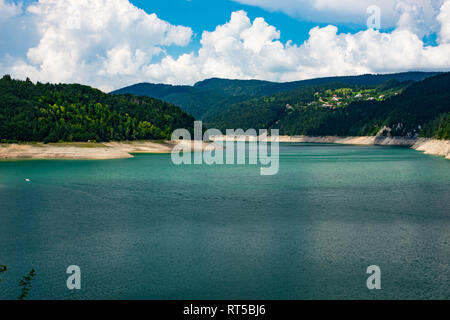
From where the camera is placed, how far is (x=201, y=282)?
59.8 feet

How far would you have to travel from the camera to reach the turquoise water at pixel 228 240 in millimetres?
17750

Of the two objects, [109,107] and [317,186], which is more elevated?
[109,107]

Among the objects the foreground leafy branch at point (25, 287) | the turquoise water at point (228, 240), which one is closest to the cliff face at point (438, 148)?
the turquoise water at point (228, 240)

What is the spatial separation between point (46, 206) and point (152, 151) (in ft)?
263

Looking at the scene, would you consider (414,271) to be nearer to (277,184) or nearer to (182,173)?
(277,184)

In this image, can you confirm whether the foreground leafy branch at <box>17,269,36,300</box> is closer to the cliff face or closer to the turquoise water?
the turquoise water

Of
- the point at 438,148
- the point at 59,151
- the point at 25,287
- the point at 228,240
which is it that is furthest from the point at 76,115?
the point at 25,287

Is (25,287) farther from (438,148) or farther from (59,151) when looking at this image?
(438,148)

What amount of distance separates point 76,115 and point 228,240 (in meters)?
102

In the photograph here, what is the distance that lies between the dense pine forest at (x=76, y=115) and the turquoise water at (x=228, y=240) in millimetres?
51413

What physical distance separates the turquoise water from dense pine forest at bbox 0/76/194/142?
169 feet

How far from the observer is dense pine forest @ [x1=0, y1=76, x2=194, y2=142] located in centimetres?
9531
